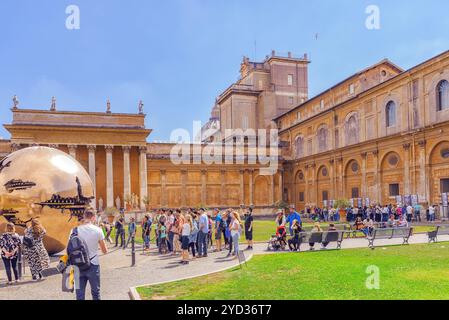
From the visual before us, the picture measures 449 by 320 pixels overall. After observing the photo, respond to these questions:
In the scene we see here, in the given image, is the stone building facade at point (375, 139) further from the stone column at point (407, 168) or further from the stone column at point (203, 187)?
the stone column at point (203, 187)

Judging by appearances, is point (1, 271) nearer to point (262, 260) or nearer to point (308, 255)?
point (262, 260)

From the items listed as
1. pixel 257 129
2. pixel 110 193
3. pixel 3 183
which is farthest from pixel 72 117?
pixel 3 183

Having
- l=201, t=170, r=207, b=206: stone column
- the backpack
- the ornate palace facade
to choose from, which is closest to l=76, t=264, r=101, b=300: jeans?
the backpack

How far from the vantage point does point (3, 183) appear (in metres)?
11.7

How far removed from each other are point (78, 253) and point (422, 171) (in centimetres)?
2962

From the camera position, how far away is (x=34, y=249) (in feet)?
33.9

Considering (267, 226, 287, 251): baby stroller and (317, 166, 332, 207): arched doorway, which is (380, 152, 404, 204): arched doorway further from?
(267, 226, 287, 251): baby stroller

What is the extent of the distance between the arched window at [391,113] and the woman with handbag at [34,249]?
31.5 metres

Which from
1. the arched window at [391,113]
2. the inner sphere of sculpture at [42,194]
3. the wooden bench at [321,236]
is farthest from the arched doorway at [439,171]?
the inner sphere of sculpture at [42,194]

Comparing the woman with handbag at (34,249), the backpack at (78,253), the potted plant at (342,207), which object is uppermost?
the backpack at (78,253)

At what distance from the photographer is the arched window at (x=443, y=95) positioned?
2856 centimetres

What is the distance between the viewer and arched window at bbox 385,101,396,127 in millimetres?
34062

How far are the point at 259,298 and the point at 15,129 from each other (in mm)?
39976
